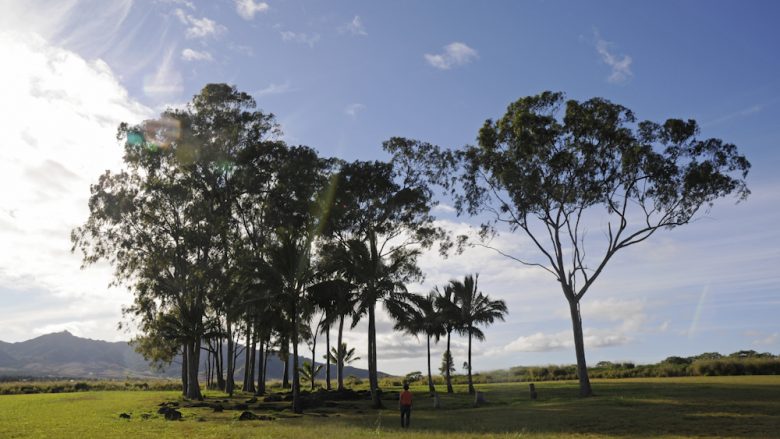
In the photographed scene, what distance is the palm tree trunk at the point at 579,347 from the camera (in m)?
35.0

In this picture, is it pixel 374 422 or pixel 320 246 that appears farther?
pixel 320 246

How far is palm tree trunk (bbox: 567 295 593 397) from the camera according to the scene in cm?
3500

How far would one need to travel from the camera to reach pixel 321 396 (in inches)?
1607

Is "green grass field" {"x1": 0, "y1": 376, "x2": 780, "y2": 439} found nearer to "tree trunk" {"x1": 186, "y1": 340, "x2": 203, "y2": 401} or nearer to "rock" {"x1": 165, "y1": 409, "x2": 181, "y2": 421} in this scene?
"rock" {"x1": 165, "y1": 409, "x2": 181, "y2": 421}

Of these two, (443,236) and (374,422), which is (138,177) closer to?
(443,236)

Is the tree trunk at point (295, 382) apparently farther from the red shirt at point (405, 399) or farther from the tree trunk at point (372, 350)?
the red shirt at point (405, 399)

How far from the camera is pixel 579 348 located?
121 feet

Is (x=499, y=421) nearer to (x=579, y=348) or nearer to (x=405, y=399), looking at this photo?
(x=405, y=399)

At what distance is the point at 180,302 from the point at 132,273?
5460 millimetres

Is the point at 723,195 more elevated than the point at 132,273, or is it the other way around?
the point at 723,195

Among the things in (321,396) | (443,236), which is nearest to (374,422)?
(321,396)

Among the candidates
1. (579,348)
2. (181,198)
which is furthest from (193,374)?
(579,348)

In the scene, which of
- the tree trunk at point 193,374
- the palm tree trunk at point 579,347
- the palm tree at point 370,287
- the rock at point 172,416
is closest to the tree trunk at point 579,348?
the palm tree trunk at point 579,347

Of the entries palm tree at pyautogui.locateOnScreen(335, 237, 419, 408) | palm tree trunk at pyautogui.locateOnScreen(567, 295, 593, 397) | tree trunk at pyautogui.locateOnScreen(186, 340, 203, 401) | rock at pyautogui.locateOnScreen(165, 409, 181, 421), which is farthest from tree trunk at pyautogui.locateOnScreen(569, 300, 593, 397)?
tree trunk at pyautogui.locateOnScreen(186, 340, 203, 401)
